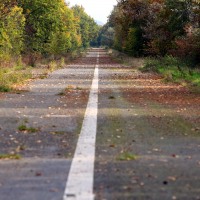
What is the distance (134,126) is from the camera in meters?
12.2

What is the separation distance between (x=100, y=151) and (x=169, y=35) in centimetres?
3346

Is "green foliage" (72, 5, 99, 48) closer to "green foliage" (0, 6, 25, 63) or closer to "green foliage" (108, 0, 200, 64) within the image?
"green foliage" (108, 0, 200, 64)

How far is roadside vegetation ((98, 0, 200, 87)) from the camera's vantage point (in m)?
31.2

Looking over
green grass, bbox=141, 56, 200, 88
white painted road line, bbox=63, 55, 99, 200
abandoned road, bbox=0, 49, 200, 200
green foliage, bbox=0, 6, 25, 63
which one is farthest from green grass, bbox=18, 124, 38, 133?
green foliage, bbox=0, 6, 25, 63

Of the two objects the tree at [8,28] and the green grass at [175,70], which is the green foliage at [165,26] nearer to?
the green grass at [175,70]

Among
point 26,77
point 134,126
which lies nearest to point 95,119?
point 134,126

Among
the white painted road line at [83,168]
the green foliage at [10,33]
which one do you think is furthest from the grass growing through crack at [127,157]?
the green foliage at [10,33]

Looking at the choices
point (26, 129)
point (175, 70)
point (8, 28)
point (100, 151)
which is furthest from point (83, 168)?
point (8, 28)

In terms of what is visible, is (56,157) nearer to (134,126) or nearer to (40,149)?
(40,149)

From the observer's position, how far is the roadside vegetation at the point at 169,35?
102ft

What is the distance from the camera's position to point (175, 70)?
116 feet

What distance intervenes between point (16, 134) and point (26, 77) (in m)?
20.8

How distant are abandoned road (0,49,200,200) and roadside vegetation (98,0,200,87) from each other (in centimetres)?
1085

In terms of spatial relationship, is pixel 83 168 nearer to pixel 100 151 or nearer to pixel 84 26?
pixel 100 151
